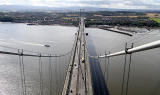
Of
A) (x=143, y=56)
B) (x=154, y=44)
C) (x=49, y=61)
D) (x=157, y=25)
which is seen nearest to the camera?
(x=154, y=44)

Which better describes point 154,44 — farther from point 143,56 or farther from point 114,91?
point 143,56

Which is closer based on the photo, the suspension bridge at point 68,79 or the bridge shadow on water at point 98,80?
the suspension bridge at point 68,79

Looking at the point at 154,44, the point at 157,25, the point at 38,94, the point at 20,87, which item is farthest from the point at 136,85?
the point at 157,25

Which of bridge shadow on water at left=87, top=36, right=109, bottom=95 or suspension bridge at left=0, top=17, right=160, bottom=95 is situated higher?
suspension bridge at left=0, top=17, right=160, bottom=95

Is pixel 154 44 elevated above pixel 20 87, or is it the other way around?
pixel 154 44

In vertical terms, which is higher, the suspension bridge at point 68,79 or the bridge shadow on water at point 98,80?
the suspension bridge at point 68,79

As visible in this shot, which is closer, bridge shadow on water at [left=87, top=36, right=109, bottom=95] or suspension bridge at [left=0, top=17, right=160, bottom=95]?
suspension bridge at [left=0, top=17, right=160, bottom=95]

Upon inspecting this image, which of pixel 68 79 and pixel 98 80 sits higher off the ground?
pixel 68 79

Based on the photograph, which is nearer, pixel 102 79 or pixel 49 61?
pixel 102 79

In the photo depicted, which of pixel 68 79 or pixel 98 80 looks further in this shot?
pixel 98 80

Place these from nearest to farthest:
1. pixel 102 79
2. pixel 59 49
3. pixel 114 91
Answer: pixel 114 91
pixel 102 79
pixel 59 49
